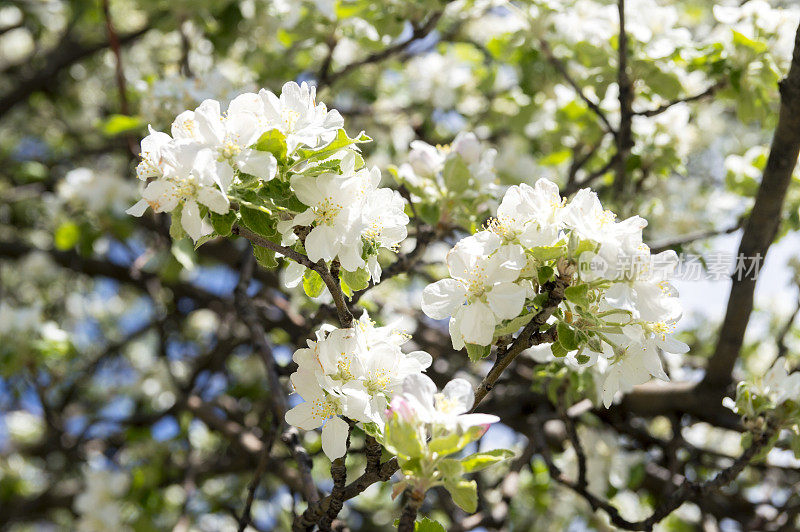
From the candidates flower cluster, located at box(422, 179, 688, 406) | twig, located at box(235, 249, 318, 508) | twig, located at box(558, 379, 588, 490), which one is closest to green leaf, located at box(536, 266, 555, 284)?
flower cluster, located at box(422, 179, 688, 406)

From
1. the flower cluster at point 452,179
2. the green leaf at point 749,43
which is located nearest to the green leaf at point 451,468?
the flower cluster at point 452,179

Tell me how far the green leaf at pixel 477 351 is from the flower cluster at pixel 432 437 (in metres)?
0.12

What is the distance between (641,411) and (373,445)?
1693mm

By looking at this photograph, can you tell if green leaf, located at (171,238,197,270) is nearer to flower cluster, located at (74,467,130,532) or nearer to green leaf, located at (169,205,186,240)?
green leaf, located at (169,205,186,240)

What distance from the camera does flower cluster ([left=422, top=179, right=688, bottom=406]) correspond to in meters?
1.14

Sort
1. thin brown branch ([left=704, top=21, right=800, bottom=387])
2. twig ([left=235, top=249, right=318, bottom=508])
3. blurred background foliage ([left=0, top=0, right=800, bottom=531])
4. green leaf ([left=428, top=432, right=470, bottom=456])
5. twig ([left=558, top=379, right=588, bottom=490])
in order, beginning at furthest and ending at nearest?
1. blurred background foliage ([left=0, top=0, right=800, bottom=531])
2. twig ([left=558, top=379, right=588, bottom=490])
3. thin brown branch ([left=704, top=21, right=800, bottom=387])
4. twig ([left=235, top=249, right=318, bottom=508])
5. green leaf ([left=428, top=432, right=470, bottom=456])

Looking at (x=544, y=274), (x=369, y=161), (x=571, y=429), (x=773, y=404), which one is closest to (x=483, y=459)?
(x=544, y=274)

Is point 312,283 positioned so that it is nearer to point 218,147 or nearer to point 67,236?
point 218,147

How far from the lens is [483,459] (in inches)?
42.9

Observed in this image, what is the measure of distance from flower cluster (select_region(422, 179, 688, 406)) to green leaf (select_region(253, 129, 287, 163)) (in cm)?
32

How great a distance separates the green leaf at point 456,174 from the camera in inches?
72.2

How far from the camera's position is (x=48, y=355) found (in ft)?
10.1

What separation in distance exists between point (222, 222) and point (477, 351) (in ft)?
1.49

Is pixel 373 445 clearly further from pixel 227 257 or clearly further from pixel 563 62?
pixel 227 257
